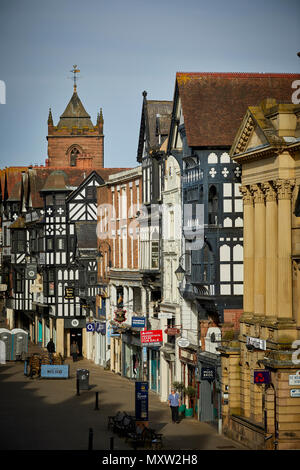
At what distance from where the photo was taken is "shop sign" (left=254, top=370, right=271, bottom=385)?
120ft

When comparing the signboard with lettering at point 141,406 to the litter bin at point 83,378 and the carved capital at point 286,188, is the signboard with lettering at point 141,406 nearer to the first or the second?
the carved capital at point 286,188

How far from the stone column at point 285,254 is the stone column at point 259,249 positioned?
1.94 m

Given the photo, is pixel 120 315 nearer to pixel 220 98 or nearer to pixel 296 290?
pixel 220 98

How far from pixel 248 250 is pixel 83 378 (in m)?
17.2

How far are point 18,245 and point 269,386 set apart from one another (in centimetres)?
6242

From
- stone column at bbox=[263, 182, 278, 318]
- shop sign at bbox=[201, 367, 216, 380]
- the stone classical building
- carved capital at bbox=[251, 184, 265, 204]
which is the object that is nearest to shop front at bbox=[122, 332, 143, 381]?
shop sign at bbox=[201, 367, 216, 380]

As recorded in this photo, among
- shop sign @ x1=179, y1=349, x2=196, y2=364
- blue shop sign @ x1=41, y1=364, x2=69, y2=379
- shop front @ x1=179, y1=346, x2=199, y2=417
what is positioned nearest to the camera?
shop front @ x1=179, y1=346, x2=199, y2=417

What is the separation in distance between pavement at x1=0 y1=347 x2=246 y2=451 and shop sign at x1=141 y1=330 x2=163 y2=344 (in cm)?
296

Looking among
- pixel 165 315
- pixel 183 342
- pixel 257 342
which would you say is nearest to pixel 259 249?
pixel 257 342

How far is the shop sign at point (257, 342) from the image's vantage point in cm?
3834

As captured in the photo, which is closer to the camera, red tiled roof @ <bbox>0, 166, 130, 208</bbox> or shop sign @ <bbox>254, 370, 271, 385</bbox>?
shop sign @ <bbox>254, 370, 271, 385</bbox>

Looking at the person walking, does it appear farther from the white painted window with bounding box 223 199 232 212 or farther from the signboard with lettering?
the signboard with lettering

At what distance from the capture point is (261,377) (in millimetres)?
36688
